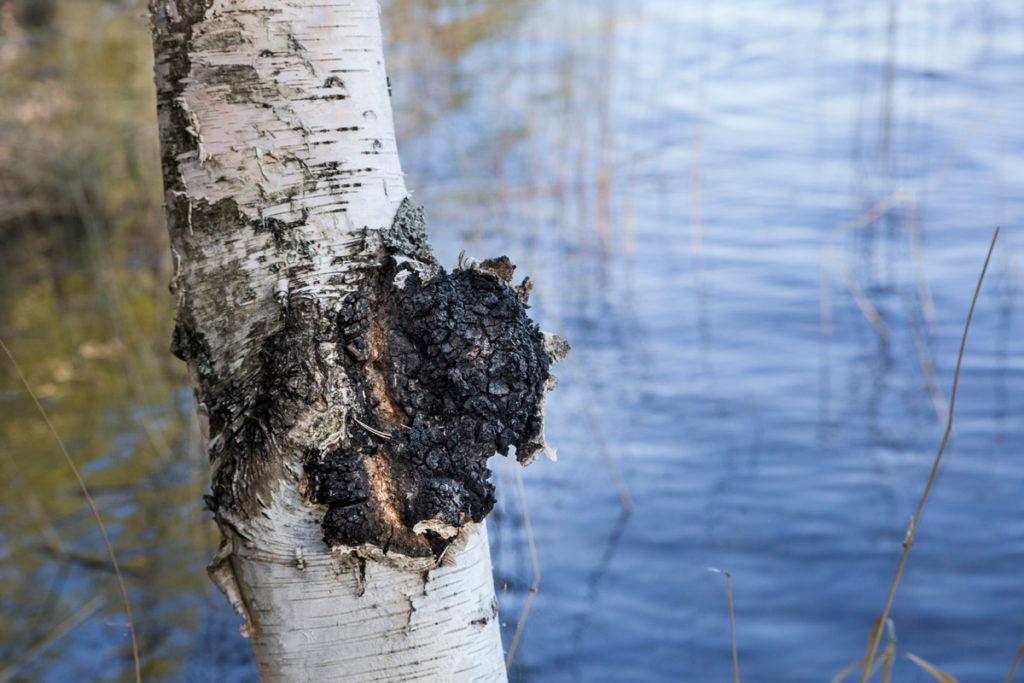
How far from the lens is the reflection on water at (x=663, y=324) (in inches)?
91.0

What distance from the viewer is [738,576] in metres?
2.37

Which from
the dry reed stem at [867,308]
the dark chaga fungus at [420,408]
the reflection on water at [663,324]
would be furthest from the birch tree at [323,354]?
the dry reed stem at [867,308]

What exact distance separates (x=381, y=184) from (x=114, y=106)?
4.76 m

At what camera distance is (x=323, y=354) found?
0.83m

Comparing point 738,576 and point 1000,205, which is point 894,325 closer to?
point 1000,205

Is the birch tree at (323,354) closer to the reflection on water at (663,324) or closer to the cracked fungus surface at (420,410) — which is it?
the cracked fungus surface at (420,410)

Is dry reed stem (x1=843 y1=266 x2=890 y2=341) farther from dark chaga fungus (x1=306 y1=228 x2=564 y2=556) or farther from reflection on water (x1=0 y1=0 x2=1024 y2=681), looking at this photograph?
dark chaga fungus (x1=306 y1=228 x2=564 y2=556)

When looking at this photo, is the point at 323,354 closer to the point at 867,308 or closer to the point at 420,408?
the point at 420,408

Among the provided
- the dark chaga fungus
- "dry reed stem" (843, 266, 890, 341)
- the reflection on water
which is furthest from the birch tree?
"dry reed stem" (843, 266, 890, 341)

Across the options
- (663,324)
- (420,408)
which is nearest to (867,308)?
(663,324)

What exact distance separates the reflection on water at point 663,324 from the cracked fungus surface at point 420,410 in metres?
1.45

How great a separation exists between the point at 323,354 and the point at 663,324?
2884 millimetres

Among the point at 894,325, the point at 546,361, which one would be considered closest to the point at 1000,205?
the point at 894,325

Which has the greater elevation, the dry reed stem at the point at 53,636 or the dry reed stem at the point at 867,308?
the dry reed stem at the point at 867,308
